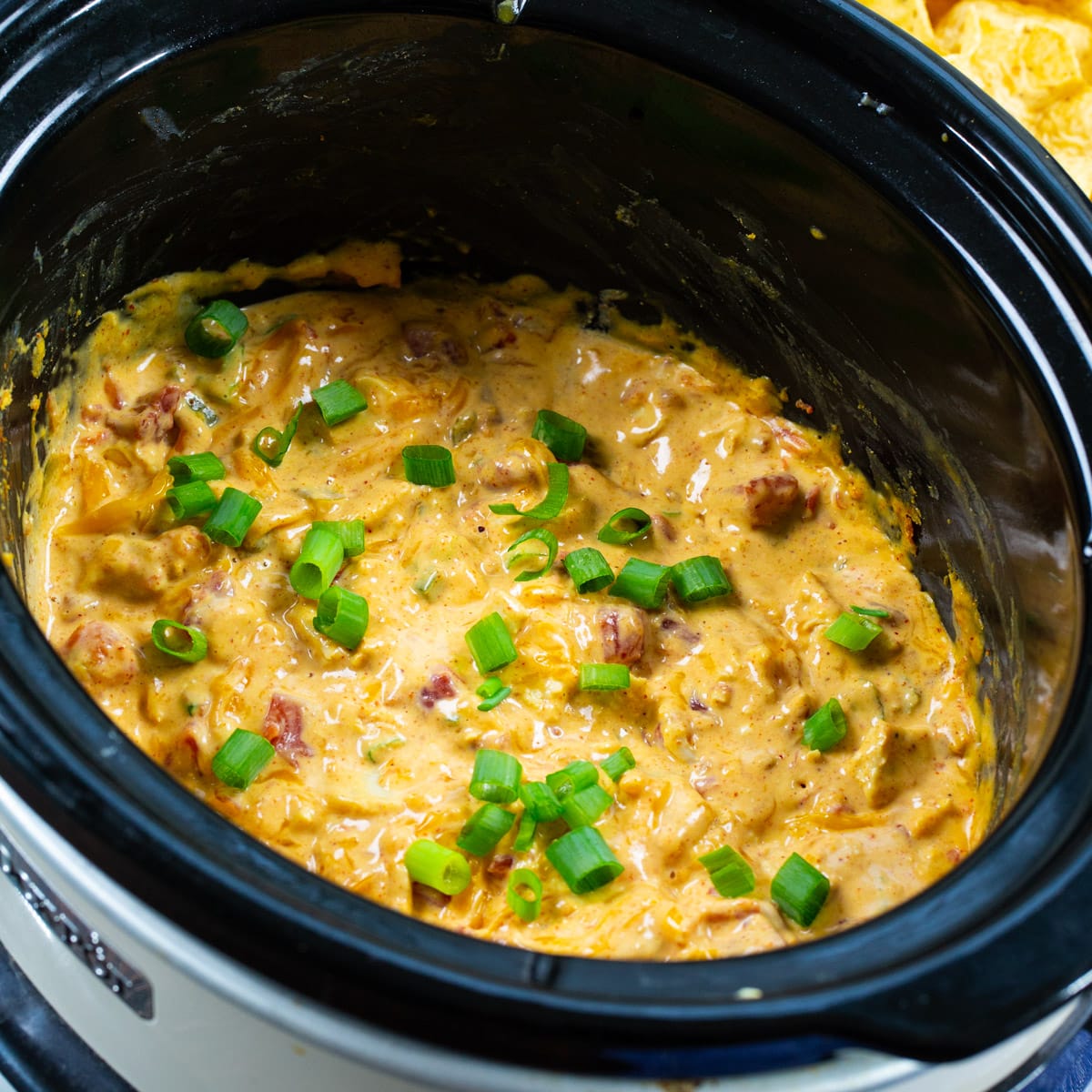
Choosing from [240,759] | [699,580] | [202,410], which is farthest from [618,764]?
[202,410]

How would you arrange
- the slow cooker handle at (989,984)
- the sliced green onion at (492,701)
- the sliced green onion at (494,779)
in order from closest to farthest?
the slow cooker handle at (989,984), the sliced green onion at (494,779), the sliced green onion at (492,701)

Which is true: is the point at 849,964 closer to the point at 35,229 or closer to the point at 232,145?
the point at 35,229

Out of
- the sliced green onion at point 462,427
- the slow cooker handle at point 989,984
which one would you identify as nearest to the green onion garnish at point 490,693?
the sliced green onion at point 462,427

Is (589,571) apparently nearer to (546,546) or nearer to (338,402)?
(546,546)

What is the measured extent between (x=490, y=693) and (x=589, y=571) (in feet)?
0.99

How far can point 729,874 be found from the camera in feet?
5.89

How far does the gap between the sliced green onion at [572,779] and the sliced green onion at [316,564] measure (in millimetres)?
497

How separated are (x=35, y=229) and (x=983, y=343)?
1.43m

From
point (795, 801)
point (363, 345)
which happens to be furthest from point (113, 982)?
point (363, 345)

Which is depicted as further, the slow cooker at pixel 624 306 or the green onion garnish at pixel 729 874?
the green onion garnish at pixel 729 874

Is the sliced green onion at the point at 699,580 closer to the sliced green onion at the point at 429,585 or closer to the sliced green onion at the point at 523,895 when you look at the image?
the sliced green onion at the point at 429,585

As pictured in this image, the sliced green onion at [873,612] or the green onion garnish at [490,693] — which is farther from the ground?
the sliced green onion at [873,612]

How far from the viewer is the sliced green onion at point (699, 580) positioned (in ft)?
7.23

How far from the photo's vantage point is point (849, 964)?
4.08 feet
